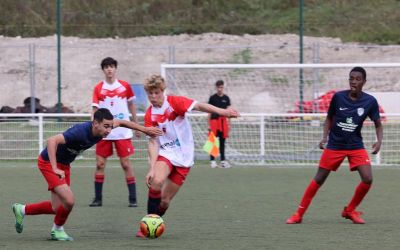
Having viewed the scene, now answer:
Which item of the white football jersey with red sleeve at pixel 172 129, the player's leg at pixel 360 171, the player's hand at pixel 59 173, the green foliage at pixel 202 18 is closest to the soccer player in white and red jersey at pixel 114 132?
the white football jersey with red sleeve at pixel 172 129

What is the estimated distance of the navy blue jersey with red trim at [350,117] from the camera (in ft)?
33.8

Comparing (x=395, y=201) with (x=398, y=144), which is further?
(x=398, y=144)

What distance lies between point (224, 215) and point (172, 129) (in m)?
1.82

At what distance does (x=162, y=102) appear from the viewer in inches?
369

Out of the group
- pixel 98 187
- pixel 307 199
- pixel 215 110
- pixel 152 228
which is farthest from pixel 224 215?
pixel 215 110

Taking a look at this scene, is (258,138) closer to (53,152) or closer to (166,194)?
(166,194)

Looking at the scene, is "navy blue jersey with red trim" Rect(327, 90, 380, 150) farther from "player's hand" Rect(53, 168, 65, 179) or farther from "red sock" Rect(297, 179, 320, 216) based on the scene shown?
"player's hand" Rect(53, 168, 65, 179)

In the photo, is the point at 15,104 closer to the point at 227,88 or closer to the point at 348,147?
the point at 227,88

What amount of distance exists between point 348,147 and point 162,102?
7.29ft

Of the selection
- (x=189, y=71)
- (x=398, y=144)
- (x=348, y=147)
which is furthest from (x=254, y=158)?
(x=348, y=147)

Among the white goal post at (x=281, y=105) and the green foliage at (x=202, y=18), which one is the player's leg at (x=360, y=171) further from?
the green foliage at (x=202, y=18)

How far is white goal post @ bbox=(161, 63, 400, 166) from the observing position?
18.9m

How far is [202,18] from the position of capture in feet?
114

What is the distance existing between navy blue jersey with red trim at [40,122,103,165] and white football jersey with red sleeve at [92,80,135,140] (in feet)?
9.76
